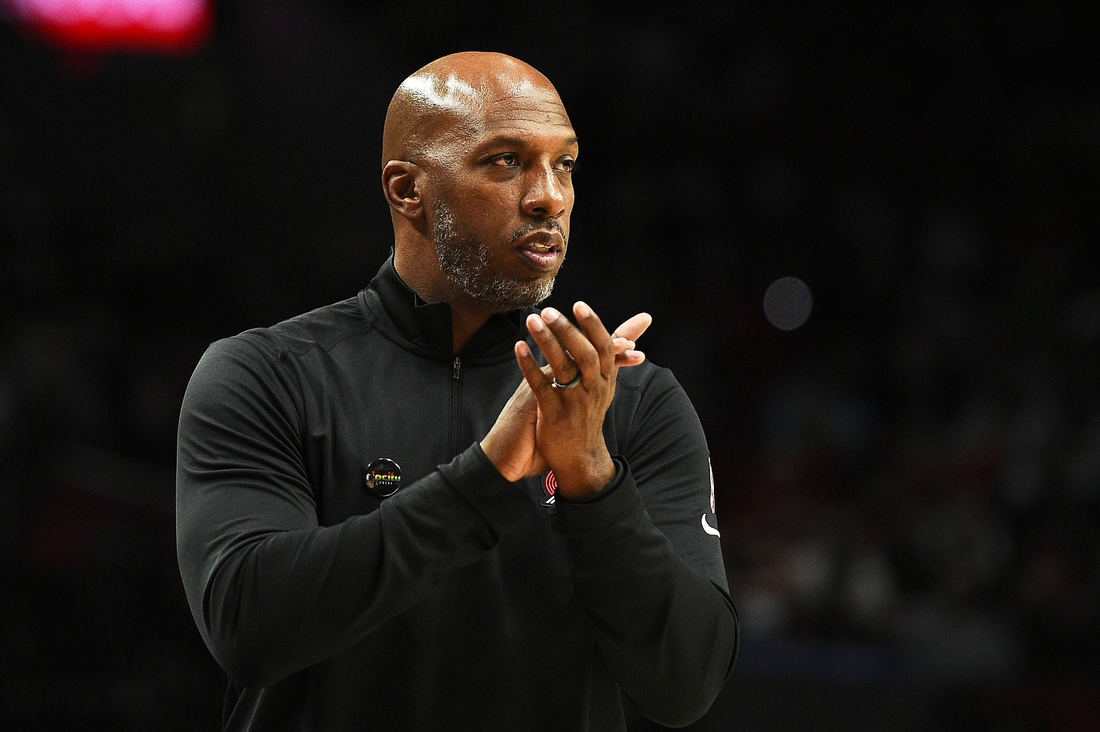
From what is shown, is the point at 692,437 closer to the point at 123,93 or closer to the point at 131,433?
the point at 131,433

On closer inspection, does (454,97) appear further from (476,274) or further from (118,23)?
(118,23)

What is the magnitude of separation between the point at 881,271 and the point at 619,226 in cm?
178

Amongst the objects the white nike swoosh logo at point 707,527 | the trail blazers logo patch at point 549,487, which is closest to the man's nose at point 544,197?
the trail blazers logo patch at point 549,487

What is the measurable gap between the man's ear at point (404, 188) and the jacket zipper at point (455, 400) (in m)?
0.26

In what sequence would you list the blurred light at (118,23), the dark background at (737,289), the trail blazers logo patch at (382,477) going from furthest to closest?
the blurred light at (118,23) → the dark background at (737,289) → the trail blazers logo patch at (382,477)

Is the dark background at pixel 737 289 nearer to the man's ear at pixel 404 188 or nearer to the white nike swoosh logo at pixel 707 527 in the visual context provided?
the white nike swoosh logo at pixel 707 527

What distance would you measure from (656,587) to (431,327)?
59 centimetres

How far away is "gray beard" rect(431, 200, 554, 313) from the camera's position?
6.75 feet

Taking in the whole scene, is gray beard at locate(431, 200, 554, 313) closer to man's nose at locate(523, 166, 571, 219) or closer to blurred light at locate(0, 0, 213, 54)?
man's nose at locate(523, 166, 571, 219)

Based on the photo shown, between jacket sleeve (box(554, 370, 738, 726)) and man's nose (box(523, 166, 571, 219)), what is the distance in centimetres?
42

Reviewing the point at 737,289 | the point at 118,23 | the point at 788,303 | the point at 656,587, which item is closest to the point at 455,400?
the point at 656,587

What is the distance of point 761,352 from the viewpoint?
791cm

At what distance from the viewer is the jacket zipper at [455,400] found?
2037mm

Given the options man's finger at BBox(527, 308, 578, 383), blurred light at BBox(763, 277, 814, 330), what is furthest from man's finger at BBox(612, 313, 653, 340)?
blurred light at BBox(763, 277, 814, 330)
